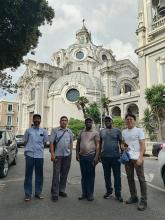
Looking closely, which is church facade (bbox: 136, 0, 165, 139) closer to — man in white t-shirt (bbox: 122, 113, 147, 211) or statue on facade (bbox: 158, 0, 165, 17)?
statue on facade (bbox: 158, 0, 165, 17)

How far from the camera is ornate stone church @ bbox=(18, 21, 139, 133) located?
61.2 meters

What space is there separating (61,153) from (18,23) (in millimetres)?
7227

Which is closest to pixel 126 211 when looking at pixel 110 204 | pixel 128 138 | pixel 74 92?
pixel 110 204

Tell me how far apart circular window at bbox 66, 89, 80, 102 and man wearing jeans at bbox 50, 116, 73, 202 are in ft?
179

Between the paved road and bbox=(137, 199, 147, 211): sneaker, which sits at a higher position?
bbox=(137, 199, 147, 211): sneaker

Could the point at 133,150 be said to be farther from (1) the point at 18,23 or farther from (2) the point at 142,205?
(1) the point at 18,23

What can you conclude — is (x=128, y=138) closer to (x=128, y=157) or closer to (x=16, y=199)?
(x=128, y=157)

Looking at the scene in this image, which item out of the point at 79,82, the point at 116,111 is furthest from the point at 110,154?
the point at 79,82

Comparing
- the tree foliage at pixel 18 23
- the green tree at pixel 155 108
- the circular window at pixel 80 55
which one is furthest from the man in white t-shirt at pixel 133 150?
the circular window at pixel 80 55

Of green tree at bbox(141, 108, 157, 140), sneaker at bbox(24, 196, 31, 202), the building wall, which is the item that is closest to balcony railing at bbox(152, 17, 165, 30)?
green tree at bbox(141, 108, 157, 140)

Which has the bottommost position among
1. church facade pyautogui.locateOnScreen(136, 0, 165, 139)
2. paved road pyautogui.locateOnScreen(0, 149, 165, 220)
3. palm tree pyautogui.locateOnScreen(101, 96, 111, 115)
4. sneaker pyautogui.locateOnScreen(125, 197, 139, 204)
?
paved road pyautogui.locateOnScreen(0, 149, 165, 220)

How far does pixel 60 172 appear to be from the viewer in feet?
21.3

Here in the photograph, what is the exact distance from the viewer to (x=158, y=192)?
6.89 metres

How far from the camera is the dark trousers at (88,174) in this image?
20.2 feet
